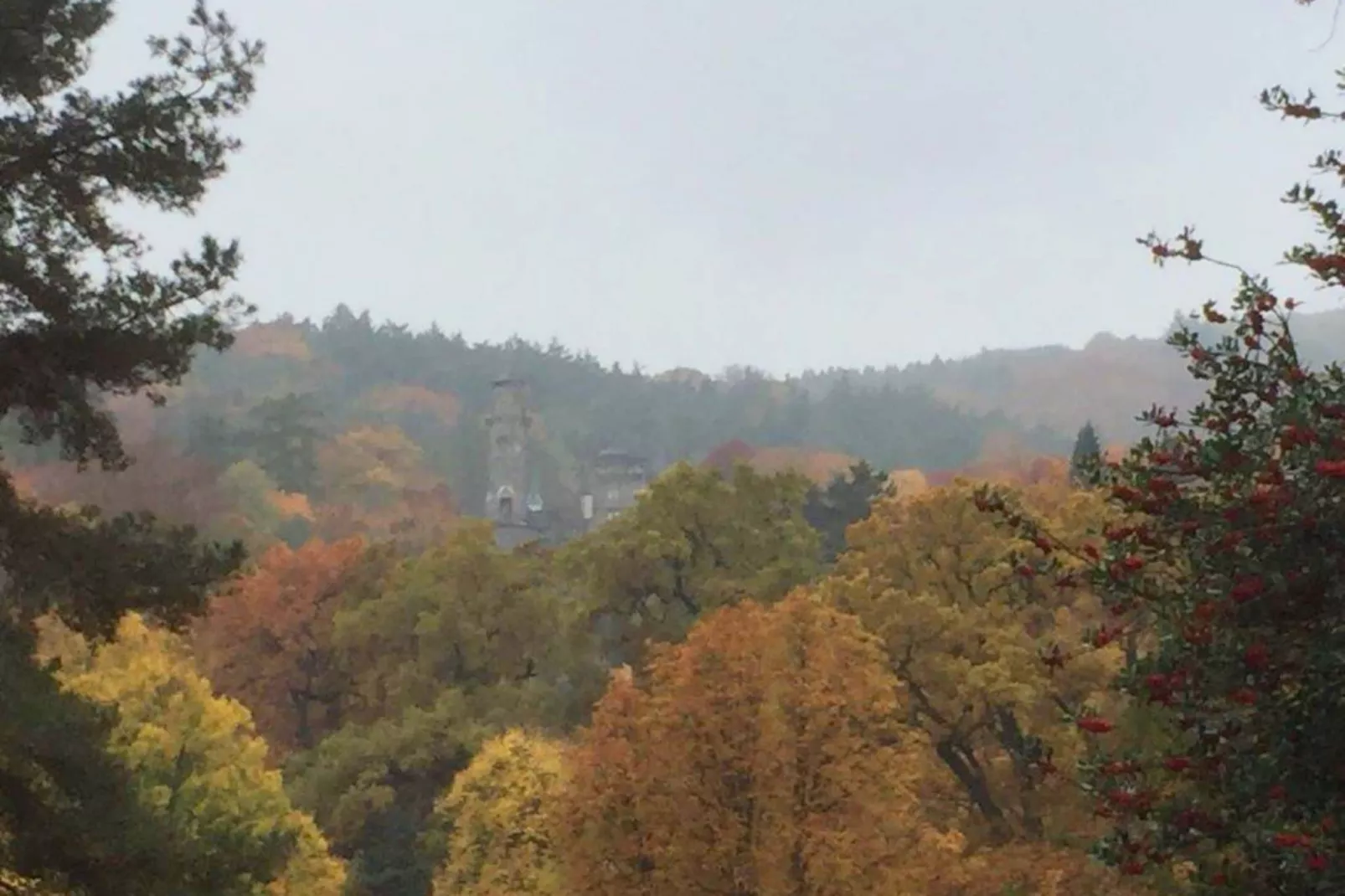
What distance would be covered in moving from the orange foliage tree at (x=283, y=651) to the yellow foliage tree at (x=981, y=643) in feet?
43.0

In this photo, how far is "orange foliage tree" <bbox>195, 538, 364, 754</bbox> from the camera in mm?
26609

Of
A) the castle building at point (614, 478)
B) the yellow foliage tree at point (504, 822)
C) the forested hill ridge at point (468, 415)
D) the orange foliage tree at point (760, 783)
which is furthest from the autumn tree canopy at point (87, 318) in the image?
→ the castle building at point (614, 478)

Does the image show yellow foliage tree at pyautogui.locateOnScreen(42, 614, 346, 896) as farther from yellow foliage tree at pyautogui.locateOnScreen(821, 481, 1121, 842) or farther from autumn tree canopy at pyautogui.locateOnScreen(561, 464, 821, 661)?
yellow foliage tree at pyautogui.locateOnScreen(821, 481, 1121, 842)

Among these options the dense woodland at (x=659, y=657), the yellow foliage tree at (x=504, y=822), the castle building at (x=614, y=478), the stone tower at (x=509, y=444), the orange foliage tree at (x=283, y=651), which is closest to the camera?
the dense woodland at (x=659, y=657)

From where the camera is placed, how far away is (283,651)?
26.7m

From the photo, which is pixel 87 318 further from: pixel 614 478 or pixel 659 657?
pixel 614 478

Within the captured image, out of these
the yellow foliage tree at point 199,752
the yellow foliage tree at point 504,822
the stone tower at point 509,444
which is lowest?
the yellow foliage tree at point 504,822

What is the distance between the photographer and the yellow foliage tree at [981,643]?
16.8 m

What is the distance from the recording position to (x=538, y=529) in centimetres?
7481

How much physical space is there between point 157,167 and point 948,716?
1410cm

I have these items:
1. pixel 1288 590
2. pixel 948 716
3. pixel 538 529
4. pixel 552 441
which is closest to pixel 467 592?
pixel 948 716

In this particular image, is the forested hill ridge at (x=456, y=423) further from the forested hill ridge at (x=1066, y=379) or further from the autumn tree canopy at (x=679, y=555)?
the autumn tree canopy at (x=679, y=555)

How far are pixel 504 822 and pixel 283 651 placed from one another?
33.3 ft

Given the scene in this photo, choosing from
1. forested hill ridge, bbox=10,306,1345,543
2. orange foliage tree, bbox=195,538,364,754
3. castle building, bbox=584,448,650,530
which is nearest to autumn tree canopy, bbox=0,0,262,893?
orange foliage tree, bbox=195,538,364,754
